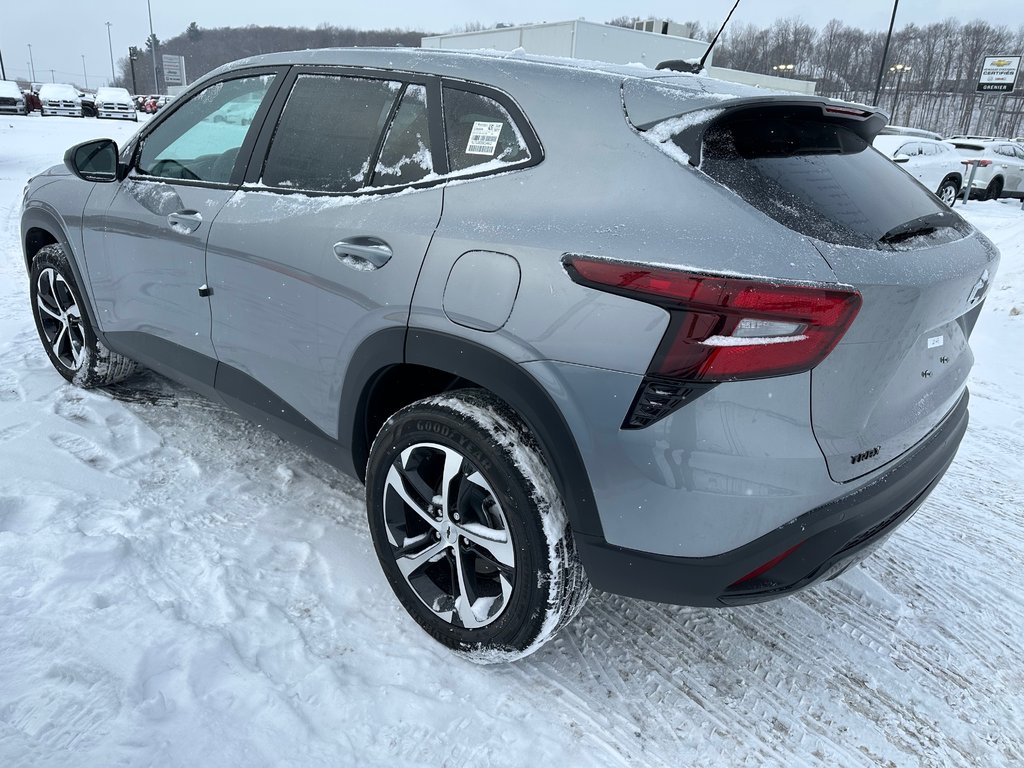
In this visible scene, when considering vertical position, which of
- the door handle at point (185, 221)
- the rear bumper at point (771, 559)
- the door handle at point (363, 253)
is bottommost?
the rear bumper at point (771, 559)

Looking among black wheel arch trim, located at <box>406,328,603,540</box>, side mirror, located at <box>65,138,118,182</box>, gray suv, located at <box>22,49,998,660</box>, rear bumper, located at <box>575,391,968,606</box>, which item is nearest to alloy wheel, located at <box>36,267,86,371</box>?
side mirror, located at <box>65,138,118,182</box>

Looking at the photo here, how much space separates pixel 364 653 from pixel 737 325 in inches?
59.0

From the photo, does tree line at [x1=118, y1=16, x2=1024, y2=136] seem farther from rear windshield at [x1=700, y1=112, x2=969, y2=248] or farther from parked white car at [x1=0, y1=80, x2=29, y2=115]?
rear windshield at [x1=700, y1=112, x2=969, y2=248]

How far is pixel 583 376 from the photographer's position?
5.74 feet

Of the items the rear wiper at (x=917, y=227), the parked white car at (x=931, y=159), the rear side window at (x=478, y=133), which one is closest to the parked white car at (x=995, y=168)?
the parked white car at (x=931, y=159)

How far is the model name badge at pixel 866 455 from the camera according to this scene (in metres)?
1.81

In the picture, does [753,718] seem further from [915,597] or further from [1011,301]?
[1011,301]

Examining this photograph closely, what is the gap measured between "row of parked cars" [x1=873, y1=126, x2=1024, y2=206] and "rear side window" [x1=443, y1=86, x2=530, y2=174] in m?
13.7

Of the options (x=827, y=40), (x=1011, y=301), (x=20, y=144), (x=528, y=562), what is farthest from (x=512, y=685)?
(x=827, y=40)

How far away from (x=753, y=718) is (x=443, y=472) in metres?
1.16

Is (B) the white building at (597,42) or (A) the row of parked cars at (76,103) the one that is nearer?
(B) the white building at (597,42)

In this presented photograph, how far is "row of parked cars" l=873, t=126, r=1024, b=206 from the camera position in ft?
48.8

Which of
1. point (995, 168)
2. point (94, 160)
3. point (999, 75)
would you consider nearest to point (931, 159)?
point (995, 168)

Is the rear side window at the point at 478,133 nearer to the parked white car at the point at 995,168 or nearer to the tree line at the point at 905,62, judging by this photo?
the parked white car at the point at 995,168
